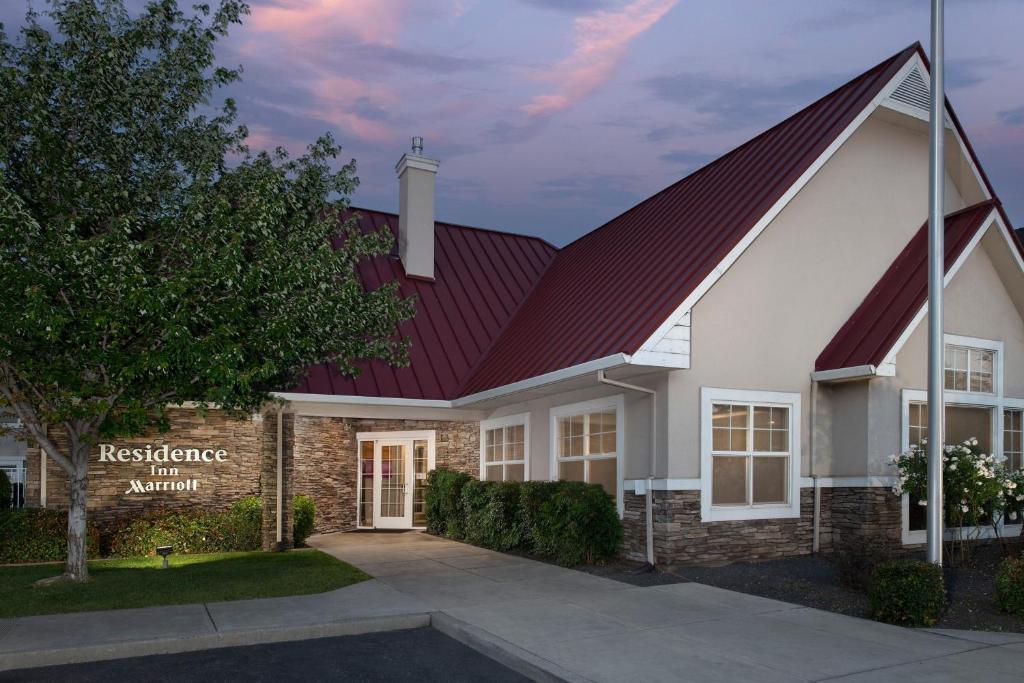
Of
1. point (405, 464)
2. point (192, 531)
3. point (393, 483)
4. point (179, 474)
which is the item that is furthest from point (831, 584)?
point (179, 474)

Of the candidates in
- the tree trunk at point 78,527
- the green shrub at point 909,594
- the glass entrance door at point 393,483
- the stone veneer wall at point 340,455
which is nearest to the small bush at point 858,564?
the green shrub at point 909,594

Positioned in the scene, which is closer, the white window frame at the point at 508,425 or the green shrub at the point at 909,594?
the green shrub at the point at 909,594

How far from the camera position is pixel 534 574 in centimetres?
1252

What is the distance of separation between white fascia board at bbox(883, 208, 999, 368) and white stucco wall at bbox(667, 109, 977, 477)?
1.31m

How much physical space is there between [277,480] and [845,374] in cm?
999

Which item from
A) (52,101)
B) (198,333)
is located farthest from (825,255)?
(52,101)

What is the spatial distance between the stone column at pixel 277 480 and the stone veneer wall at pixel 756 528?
652cm

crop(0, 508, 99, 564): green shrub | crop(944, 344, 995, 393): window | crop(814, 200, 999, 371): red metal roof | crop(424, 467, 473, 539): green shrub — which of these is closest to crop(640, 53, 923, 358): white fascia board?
crop(814, 200, 999, 371): red metal roof

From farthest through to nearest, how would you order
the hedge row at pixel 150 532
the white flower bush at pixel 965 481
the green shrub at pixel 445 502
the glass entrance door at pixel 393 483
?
1. the glass entrance door at pixel 393 483
2. the green shrub at pixel 445 502
3. the hedge row at pixel 150 532
4. the white flower bush at pixel 965 481

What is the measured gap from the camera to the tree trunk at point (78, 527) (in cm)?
1195

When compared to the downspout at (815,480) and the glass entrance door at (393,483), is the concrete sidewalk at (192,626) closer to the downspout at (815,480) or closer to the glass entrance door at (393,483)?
the downspout at (815,480)

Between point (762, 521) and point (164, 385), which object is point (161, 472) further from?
point (762, 521)

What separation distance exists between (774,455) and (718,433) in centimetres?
111

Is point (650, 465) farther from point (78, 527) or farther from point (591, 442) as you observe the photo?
point (78, 527)
